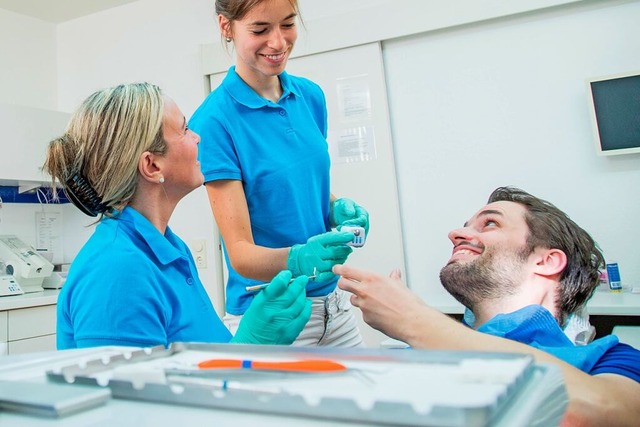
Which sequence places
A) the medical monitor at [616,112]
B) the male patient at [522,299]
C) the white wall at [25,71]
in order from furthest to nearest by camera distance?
the white wall at [25,71] < the medical monitor at [616,112] < the male patient at [522,299]

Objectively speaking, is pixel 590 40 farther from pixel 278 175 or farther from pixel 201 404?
pixel 201 404

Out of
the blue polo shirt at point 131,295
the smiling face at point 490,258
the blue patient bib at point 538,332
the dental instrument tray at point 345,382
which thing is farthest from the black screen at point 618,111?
the dental instrument tray at point 345,382

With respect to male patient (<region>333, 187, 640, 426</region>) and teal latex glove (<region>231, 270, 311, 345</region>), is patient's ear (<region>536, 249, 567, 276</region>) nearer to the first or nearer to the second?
male patient (<region>333, 187, 640, 426</region>)

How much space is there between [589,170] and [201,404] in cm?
233

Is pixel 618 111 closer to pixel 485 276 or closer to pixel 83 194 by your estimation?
pixel 485 276

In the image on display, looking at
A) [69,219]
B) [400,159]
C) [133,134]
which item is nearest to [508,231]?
[133,134]

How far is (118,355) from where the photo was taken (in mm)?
456

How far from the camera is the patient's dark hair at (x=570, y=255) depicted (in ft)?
4.36

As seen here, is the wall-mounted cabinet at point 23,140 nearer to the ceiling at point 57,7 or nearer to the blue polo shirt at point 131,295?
the ceiling at point 57,7

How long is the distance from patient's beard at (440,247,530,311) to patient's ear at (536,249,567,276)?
4cm

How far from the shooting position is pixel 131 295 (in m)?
0.95

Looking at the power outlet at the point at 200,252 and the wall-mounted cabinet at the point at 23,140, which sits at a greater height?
the wall-mounted cabinet at the point at 23,140

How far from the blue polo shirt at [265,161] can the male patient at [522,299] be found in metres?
0.30

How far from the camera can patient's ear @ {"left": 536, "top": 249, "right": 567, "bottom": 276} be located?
1321 millimetres
